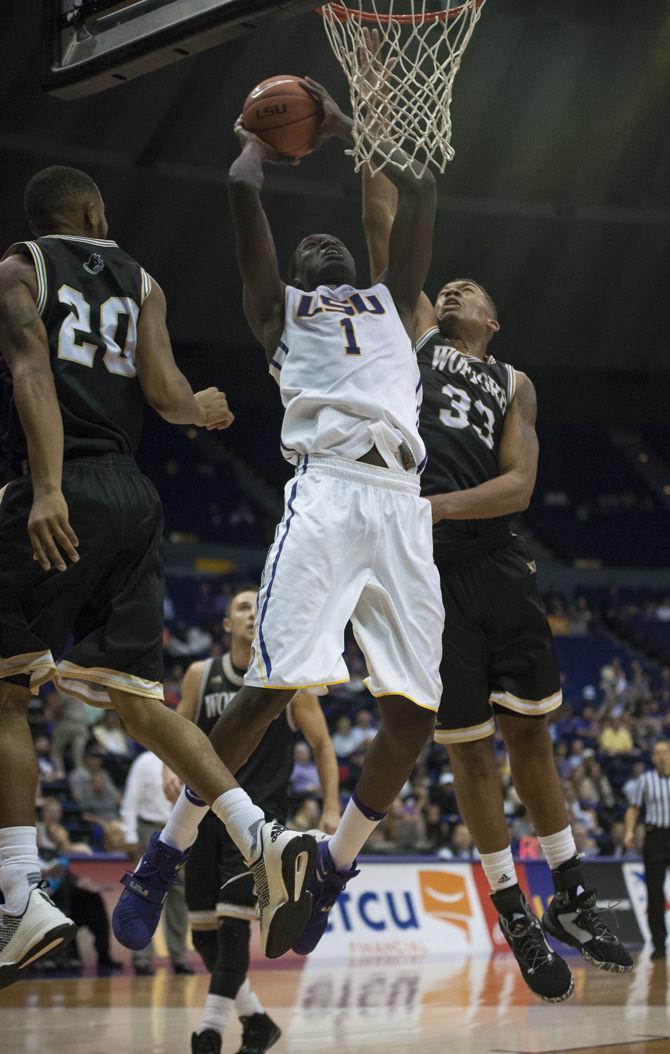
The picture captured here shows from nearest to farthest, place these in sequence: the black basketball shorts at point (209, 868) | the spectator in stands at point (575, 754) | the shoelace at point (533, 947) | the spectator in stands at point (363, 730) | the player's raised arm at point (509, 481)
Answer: the shoelace at point (533, 947) → the player's raised arm at point (509, 481) → the black basketball shorts at point (209, 868) → the spectator in stands at point (363, 730) → the spectator in stands at point (575, 754)

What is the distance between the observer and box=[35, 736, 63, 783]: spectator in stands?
13.0m

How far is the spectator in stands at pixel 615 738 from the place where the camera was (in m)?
18.7

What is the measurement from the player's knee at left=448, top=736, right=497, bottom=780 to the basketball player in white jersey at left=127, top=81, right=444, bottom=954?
2.71 feet

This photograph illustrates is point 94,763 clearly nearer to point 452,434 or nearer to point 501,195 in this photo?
point 452,434

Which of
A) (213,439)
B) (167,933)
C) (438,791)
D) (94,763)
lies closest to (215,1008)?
(167,933)

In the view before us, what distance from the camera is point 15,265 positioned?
433cm

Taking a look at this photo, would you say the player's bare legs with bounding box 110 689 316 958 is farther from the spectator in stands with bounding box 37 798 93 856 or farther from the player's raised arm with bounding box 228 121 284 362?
the spectator in stands with bounding box 37 798 93 856

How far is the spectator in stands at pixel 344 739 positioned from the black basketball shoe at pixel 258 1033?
10.8 metres

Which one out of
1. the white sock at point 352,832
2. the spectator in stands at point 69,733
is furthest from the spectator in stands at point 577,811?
the white sock at point 352,832

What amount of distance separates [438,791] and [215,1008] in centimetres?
972

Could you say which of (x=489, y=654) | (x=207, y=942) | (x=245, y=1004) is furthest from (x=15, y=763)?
(x=207, y=942)

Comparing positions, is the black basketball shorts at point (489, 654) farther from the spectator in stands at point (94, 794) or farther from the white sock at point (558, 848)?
the spectator in stands at point (94, 794)

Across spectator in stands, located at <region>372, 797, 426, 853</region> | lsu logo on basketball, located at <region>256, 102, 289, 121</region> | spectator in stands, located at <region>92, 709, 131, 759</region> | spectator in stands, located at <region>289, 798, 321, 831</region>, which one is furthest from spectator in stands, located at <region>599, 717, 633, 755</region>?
lsu logo on basketball, located at <region>256, 102, 289, 121</region>

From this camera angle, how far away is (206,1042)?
5.66 meters
